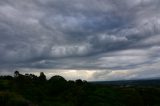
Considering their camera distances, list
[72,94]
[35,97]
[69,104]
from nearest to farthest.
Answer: [69,104]
[35,97]
[72,94]

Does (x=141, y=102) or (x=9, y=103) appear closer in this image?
(x=9, y=103)

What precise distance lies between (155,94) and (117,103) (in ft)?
89.7

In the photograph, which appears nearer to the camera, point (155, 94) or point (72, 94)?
point (72, 94)

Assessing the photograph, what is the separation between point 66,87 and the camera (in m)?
103

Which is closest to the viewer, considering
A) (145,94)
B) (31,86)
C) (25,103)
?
(25,103)

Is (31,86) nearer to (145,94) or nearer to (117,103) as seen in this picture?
(117,103)

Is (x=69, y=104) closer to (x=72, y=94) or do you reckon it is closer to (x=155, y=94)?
(x=72, y=94)

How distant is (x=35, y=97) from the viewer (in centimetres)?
8575

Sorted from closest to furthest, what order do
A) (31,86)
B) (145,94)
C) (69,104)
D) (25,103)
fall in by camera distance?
(25,103)
(69,104)
(31,86)
(145,94)

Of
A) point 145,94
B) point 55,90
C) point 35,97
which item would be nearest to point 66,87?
point 55,90

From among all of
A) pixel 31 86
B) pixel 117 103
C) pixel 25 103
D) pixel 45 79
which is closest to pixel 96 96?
pixel 117 103

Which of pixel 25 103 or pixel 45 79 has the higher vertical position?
pixel 45 79

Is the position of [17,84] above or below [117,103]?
above

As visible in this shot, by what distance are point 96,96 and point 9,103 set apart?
29.2m
